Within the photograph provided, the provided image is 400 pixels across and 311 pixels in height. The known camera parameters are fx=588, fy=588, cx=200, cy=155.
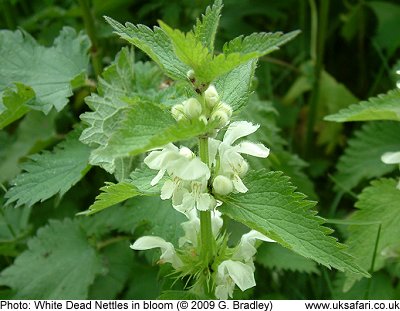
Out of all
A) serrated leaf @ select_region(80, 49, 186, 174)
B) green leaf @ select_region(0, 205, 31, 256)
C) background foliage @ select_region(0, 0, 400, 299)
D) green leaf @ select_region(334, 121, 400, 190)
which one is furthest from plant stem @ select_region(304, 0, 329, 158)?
green leaf @ select_region(0, 205, 31, 256)

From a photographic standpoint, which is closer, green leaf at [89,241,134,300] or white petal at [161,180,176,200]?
white petal at [161,180,176,200]

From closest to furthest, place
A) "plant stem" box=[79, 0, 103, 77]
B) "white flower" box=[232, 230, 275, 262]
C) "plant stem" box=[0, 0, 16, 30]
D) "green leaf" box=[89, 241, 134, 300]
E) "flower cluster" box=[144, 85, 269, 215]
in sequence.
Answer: "flower cluster" box=[144, 85, 269, 215] → "white flower" box=[232, 230, 275, 262] → "green leaf" box=[89, 241, 134, 300] → "plant stem" box=[79, 0, 103, 77] → "plant stem" box=[0, 0, 16, 30]

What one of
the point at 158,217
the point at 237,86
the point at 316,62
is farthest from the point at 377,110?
the point at 316,62

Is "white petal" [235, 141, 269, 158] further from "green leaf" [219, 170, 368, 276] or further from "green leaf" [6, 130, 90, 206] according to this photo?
"green leaf" [6, 130, 90, 206]

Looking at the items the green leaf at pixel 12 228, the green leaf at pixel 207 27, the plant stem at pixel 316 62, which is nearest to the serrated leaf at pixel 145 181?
the green leaf at pixel 207 27

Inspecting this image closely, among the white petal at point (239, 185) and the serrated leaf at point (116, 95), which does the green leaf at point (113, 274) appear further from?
the white petal at point (239, 185)

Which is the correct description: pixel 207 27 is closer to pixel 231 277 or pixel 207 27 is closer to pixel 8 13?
pixel 231 277
